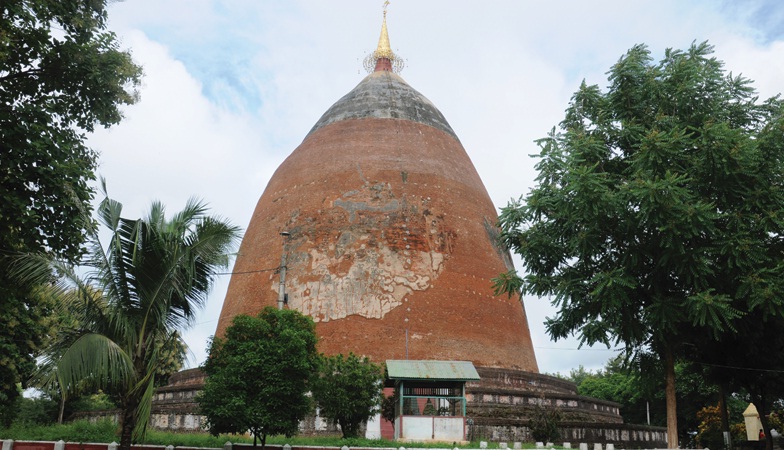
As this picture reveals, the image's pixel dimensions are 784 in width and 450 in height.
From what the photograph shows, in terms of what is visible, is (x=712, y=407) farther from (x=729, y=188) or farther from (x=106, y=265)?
(x=106, y=265)

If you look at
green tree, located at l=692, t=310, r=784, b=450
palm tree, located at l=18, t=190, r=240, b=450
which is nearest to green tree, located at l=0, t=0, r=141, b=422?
palm tree, located at l=18, t=190, r=240, b=450

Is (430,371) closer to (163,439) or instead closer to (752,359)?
(163,439)

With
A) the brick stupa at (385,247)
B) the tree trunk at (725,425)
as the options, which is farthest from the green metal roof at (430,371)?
the tree trunk at (725,425)

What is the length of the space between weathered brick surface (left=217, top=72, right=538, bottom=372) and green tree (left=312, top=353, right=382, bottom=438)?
4.34 m

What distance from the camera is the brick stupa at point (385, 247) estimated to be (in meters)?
17.6

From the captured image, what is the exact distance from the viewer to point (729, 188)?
11.2 m

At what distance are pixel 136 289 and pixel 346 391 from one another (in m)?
4.74

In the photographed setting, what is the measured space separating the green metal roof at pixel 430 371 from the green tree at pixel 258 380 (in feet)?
6.23

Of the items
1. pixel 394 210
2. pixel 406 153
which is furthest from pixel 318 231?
pixel 406 153

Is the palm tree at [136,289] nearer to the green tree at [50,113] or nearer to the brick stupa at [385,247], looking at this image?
the green tree at [50,113]

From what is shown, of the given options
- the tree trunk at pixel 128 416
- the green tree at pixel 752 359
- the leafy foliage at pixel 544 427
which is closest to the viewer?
the tree trunk at pixel 128 416

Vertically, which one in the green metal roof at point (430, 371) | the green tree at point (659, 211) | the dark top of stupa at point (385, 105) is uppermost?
the dark top of stupa at point (385, 105)

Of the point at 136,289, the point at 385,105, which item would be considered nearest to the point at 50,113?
the point at 136,289

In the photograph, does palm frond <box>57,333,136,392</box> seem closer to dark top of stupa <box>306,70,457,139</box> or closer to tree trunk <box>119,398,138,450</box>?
tree trunk <box>119,398,138,450</box>
